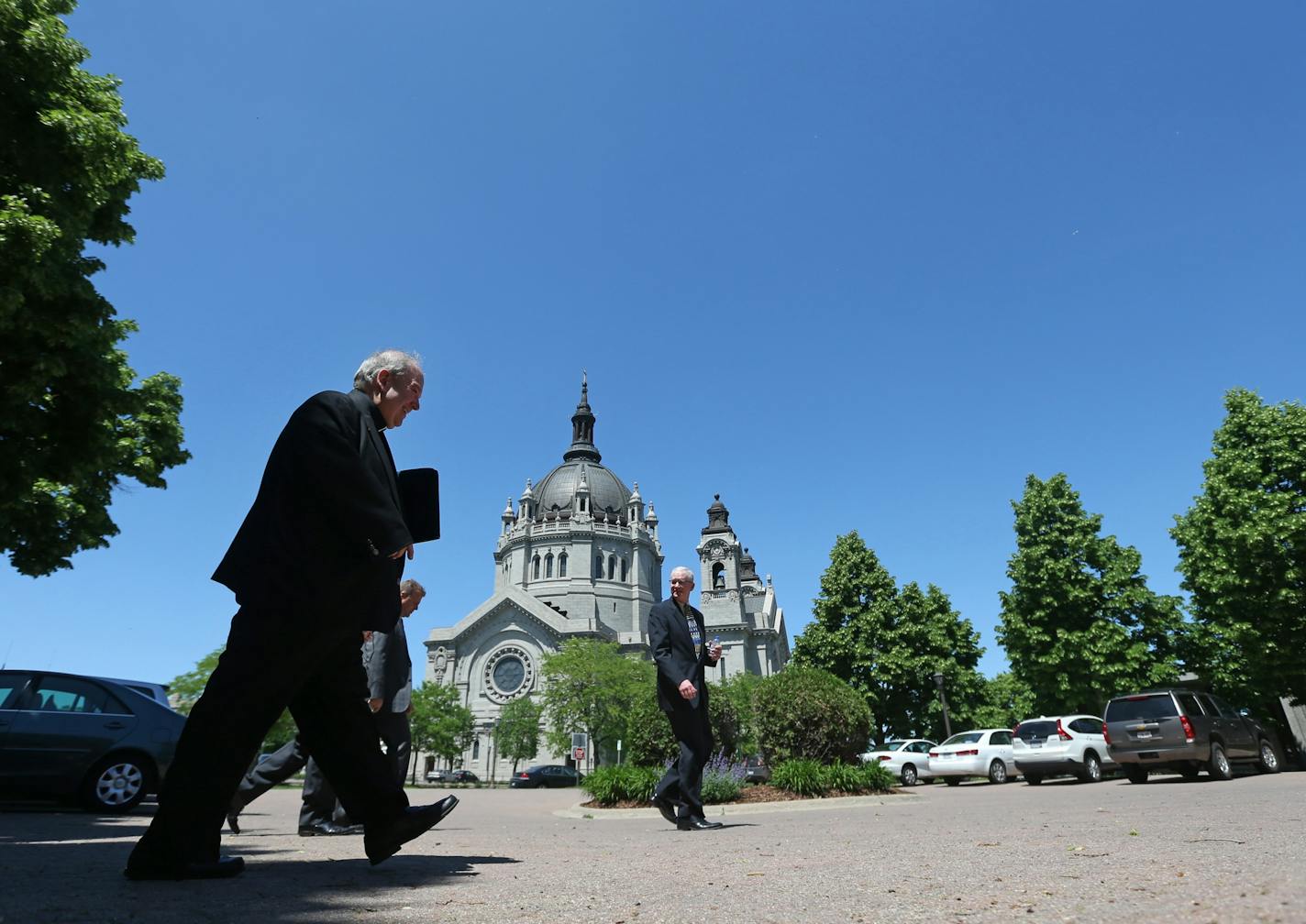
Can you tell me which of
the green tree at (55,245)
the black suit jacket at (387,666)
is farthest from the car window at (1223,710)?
the green tree at (55,245)

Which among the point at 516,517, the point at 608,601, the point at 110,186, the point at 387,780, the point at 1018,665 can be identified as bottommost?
the point at 387,780

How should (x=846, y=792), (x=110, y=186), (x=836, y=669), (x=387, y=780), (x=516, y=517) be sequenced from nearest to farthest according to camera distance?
(x=387, y=780), (x=110, y=186), (x=846, y=792), (x=836, y=669), (x=516, y=517)

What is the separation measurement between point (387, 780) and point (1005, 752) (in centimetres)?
2313

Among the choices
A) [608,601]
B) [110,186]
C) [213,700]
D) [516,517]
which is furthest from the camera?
[516,517]

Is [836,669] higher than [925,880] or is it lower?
higher

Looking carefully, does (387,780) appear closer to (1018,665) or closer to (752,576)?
(1018,665)

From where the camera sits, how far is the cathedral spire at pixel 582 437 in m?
87.0

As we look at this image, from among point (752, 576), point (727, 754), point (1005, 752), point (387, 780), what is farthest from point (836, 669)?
A: point (752, 576)

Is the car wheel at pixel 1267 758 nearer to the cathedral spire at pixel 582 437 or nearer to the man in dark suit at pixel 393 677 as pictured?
the man in dark suit at pixel 393 677

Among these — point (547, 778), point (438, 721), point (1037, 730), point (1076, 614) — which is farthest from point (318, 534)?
point (438, 721)

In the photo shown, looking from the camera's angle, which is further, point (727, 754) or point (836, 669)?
point (836, 669)

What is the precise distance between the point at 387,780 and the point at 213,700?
31.8 inches

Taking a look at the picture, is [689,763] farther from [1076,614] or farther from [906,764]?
[1076,614]

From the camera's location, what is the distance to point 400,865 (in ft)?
11.9
